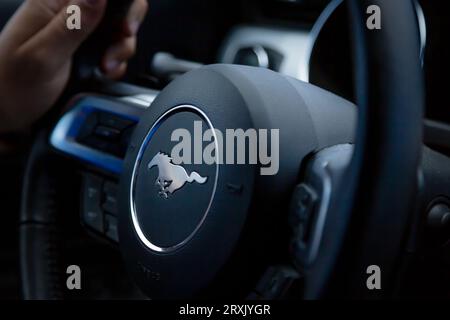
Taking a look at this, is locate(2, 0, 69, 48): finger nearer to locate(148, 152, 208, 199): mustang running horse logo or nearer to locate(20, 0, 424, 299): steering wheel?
locate(20, 0, 424, 299): steering wheel

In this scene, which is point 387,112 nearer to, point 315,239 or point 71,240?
point 315,239

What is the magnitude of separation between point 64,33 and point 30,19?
48 mm

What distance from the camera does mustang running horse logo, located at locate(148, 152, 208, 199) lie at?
0.66 metres

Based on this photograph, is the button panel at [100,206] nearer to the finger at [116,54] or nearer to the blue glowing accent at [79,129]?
the blue glowing accent at [79,129]

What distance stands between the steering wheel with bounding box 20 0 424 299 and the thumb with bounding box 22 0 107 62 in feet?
0.29

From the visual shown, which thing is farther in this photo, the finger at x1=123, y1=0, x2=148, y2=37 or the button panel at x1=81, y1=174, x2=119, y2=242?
the finger at x1=123, y1=0, x2=148, y2=37

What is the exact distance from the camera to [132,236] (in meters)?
0.72

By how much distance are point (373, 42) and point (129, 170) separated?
1.12 ft

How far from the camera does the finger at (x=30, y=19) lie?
86cm

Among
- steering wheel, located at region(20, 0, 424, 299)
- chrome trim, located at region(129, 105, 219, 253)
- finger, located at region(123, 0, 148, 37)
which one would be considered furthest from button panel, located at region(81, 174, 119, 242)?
finger, located at region(123, 0, 148, 37)

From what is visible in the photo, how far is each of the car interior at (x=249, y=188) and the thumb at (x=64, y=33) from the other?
0.23ft

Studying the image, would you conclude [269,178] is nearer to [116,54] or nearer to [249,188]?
[249,188]

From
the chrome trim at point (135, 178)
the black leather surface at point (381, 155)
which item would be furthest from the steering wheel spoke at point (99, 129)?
the black leather surface at point (381, 155)

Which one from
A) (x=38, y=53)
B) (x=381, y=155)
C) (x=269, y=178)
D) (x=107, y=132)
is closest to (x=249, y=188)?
(x=269, y=178)
